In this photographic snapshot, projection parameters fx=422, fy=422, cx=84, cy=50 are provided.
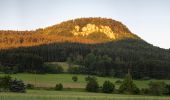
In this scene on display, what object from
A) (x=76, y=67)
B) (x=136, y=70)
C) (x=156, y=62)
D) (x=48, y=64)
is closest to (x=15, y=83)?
(x=48, y=64)

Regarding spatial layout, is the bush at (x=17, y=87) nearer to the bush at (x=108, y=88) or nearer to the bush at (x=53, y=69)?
the bush at (x=108, y=88)

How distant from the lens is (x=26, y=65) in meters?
132

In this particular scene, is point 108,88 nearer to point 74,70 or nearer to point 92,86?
point 92,86

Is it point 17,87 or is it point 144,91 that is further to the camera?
point 144,91

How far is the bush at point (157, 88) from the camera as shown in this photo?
108 meters

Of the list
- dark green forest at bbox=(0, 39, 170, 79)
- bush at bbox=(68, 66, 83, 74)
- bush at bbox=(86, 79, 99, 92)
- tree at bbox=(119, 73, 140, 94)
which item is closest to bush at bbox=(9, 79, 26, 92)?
bush at bbox=(86, 79, 99, 92)

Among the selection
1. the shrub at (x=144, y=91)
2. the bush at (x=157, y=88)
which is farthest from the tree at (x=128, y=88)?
the bush at (x=157, y=88)

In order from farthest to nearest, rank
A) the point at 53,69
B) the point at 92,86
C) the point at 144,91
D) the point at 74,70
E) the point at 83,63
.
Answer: the point at 83,63 < the point at 74,70 < the point at 53,69 < the point at 144,91 < the point at 92,86

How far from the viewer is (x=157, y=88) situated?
109188 millimetres

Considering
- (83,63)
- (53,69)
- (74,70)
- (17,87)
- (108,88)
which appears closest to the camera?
(17,87)

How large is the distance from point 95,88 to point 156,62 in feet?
215

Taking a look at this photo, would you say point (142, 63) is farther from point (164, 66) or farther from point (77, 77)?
point (77, 77)

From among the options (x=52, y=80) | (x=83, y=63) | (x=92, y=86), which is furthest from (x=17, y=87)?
(x=83, y=63)

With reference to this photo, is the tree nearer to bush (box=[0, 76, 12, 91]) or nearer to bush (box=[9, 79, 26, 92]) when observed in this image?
bush (box=[0, 76, 12, 91])
